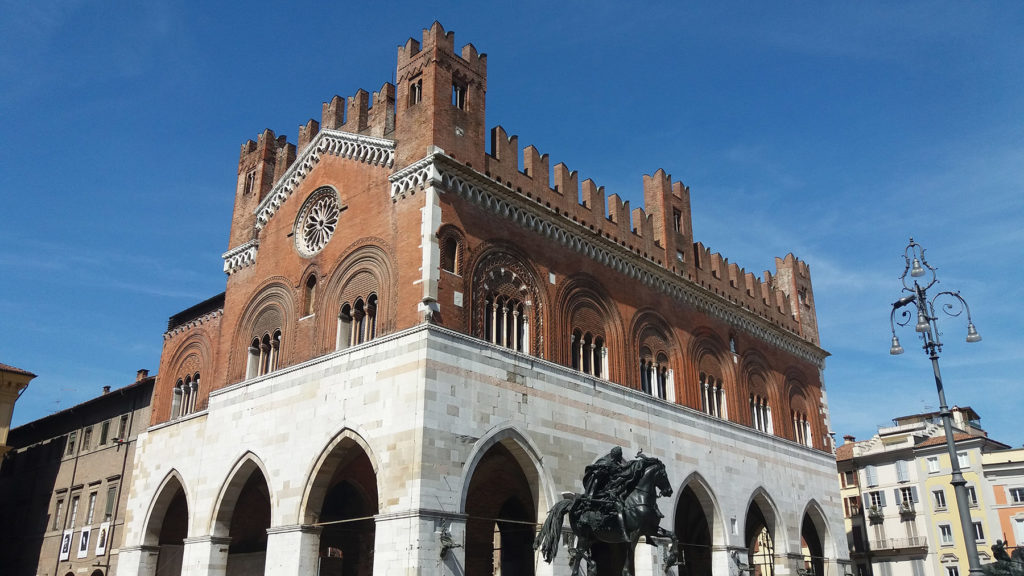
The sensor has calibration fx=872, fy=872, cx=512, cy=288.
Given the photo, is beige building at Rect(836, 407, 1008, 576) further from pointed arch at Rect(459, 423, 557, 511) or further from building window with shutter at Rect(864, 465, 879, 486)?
pointed arch at Rect(459, 423, 557, 511)

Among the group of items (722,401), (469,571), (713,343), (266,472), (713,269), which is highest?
(713,269)

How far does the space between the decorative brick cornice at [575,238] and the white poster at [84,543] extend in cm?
A: 1909

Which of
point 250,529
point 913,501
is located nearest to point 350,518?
point 250,529

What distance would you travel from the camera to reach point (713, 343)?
27.6 meters

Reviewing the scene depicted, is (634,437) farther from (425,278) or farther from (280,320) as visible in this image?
(280,320)

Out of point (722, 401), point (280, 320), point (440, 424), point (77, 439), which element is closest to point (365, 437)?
point (440, 424)

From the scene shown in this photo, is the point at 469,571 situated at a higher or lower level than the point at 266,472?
lower

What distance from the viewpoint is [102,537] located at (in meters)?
29.5

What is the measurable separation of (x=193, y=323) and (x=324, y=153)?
8.32 m

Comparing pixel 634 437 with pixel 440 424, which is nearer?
pixel 440 424

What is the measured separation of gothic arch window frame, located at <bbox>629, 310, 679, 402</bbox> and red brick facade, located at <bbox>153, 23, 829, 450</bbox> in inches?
Answer: 2.4

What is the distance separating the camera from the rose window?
2222 centimetres

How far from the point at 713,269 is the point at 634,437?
8.40 m

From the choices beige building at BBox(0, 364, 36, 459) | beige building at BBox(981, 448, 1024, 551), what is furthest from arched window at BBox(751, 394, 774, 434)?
beige building at BBox(0, 364, 36, 459)
